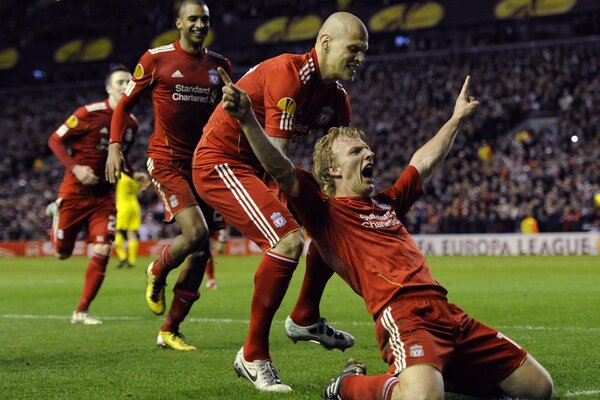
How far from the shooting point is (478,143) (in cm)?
3594

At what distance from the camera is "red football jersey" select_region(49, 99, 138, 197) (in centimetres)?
1100

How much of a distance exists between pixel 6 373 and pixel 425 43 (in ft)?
129

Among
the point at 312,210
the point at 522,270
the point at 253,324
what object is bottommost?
the point at 522,270

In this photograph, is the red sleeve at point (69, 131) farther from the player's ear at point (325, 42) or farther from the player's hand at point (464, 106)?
the player's hand at point (464, 106)

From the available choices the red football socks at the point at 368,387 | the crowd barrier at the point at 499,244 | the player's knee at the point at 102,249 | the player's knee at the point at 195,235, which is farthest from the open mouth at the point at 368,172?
Result: the crowd barrier at the point at 499,244

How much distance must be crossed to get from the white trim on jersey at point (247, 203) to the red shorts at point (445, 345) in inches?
48.1

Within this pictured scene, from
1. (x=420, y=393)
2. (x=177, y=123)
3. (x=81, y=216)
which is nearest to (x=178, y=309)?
(x=177, y=123)

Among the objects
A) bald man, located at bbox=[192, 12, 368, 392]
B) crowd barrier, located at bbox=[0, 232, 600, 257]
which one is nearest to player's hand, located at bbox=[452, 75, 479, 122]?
bald man, located at bbox=[192, 12, 368, 392]

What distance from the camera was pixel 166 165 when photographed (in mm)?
8227

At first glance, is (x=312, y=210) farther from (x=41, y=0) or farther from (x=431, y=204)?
(x=41, y=0)

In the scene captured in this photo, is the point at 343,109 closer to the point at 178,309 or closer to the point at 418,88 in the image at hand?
the point at 178,309

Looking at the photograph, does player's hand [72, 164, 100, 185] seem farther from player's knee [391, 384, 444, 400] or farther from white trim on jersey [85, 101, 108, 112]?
player's knee [391, 384, 444, 400]

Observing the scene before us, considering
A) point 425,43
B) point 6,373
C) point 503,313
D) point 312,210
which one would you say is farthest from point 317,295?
point 425,43

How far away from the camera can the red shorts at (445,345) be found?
474 centimetres
